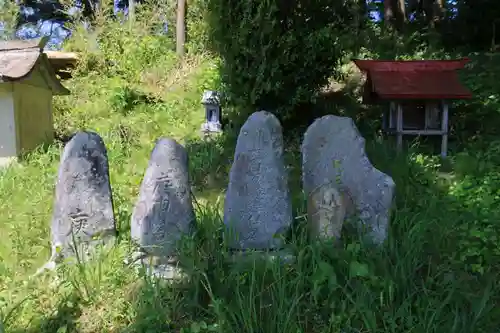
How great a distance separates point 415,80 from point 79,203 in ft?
14.6

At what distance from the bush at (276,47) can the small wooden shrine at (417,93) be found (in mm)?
738

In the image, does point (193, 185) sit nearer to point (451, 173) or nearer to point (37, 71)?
point (451, 173)

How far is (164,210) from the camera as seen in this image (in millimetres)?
3719

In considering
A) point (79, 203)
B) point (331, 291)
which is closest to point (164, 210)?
point (79, 203)

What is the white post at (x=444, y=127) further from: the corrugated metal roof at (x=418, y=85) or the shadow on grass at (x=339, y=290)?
the shadow on grass at (x=339, y=290)

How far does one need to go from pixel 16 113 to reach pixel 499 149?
6579 mm

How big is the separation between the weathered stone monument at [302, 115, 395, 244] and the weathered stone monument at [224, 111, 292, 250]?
1.04 ft

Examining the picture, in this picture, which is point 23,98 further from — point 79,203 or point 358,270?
point 358,270

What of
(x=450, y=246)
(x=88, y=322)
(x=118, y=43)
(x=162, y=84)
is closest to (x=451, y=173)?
(x=450, y=246)

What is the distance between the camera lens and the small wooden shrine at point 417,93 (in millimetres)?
5914

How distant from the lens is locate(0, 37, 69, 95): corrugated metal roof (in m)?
6.49

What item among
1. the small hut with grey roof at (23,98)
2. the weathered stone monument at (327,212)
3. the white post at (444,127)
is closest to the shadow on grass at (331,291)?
the weathered stone monument at (327,212)

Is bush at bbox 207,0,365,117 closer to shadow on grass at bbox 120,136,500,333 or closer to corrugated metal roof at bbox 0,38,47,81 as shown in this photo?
corrugated metal roof at bbox 0,38,47,81

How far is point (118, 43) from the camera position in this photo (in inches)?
434
